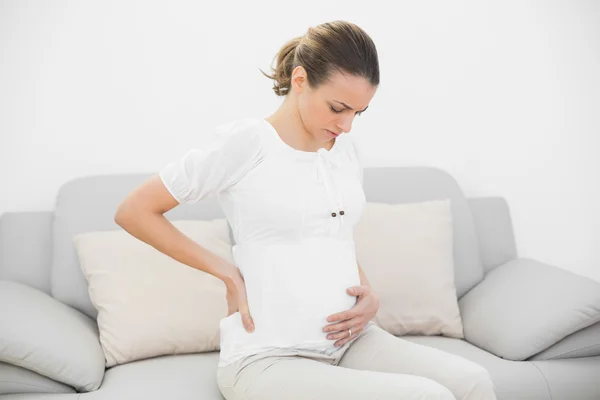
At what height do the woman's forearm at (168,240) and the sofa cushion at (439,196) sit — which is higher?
the woman's forearm at (168,240)

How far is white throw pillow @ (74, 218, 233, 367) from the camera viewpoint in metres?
2.06

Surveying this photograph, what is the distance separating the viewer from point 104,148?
260 centimetres

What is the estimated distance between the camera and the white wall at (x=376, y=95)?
8.39 ft

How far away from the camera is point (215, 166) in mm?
1567

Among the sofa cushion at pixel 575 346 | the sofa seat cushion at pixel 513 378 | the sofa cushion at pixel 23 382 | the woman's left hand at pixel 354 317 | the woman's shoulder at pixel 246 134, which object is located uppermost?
the woman's shoulder at pixel 246 134

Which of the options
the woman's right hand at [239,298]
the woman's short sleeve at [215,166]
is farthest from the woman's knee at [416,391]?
the woman's short sleeve at [215,166]

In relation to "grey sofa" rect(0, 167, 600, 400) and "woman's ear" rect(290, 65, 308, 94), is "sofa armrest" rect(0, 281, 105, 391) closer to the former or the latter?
"grey sofa" rect(0, 167, 600, 400)

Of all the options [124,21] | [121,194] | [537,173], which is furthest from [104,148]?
[537,173]

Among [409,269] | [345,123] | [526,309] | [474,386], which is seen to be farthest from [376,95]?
[474,386]

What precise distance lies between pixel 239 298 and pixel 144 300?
59 cm

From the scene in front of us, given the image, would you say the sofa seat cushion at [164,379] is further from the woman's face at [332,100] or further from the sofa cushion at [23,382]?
the woman's face at [332,100]

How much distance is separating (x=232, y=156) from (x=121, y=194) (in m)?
0.93

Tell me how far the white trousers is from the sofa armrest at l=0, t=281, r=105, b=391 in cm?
45

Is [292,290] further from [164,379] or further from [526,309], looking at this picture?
[526,309]
